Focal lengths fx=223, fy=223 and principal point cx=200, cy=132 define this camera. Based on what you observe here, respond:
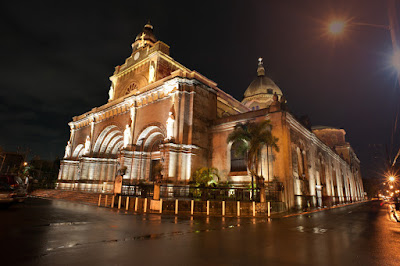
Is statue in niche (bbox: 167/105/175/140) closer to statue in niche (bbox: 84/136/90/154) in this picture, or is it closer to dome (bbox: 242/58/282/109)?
statue in niche (bbox: 84/136/90/154)

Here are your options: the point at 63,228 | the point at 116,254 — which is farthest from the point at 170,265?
the point at 63,228

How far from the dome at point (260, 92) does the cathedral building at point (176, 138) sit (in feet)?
33.2

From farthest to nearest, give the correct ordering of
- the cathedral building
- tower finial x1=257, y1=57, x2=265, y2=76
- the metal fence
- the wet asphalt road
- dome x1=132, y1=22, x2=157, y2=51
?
tower finial x1=257, y1=57, x2=265, y2=76
dome x1=132, y1=22, x2=157, y2=51
the cathedral building
the metal fence
the wet asphalt road

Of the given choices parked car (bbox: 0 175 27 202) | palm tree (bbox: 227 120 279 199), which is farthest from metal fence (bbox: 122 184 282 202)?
parked car (bbox: 0 175 27 202)

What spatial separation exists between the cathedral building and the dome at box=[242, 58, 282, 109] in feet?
33.2

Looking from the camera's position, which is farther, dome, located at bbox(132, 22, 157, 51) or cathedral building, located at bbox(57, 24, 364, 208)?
dome, located at bbox(132, 22, 157, 51)

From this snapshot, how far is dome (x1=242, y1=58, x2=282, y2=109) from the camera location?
Result: 4472cm

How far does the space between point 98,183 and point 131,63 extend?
2008 centimetres

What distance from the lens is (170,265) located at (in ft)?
13.3

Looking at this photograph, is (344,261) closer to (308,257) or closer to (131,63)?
(308,257)

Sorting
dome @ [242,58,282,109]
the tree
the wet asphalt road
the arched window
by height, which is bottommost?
the wet asphalt road

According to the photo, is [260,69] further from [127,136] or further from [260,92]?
[127,136]

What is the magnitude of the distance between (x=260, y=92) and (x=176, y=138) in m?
28.4

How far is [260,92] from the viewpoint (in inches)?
1809
